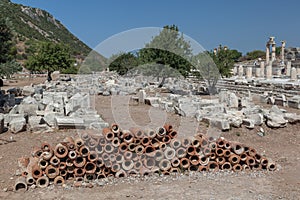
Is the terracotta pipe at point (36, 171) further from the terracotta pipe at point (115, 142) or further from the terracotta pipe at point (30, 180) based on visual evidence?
the terracotta pipe at point (115, 142)

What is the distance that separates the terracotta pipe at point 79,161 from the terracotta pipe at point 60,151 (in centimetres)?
26

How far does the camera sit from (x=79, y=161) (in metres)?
6.80

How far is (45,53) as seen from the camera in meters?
35.6

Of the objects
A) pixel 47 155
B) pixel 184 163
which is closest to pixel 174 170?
pixel 184 163

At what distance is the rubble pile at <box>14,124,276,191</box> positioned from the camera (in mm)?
6594

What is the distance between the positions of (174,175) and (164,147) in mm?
652

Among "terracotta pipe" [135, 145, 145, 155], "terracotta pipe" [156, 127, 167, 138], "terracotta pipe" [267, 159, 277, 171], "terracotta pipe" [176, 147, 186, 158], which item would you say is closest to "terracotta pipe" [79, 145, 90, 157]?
"terracotta pipe" [135, 145, 145, 155]

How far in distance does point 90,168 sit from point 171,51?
20.0 meters

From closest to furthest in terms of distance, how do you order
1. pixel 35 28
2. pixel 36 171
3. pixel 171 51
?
pixel 36 171
pixel 171 51
pixel 35 28

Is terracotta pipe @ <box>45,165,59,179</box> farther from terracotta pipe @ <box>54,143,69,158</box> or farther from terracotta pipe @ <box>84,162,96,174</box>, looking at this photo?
terracotta pipe @ <box>84,162,96,174</box>

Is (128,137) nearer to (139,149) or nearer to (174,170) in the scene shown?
(139,149)

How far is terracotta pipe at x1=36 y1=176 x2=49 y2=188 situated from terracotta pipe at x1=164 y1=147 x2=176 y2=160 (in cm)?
257

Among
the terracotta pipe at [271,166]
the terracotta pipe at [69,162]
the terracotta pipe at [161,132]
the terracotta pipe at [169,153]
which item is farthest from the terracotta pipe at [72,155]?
the terracotta pipe at [271,166]

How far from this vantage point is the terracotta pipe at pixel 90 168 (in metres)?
6.73
